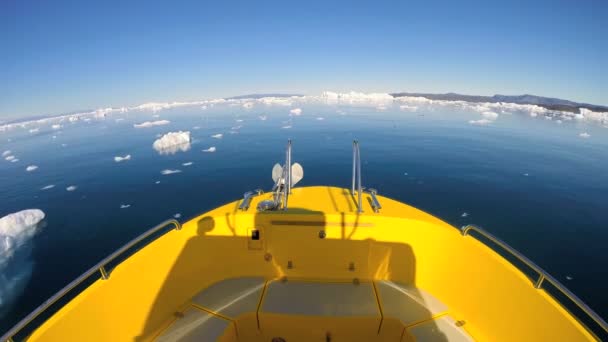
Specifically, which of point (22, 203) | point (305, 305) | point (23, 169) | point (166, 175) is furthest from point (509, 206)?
point (23, 169)

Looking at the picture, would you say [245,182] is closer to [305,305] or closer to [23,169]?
[305,305]

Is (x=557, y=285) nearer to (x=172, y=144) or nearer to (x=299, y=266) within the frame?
(x=299, y=266)

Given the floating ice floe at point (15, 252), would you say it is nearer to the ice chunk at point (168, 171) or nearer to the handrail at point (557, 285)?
the ice chunk at point (168, 171)

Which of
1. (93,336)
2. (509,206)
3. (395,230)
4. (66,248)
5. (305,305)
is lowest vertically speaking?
(66,248)

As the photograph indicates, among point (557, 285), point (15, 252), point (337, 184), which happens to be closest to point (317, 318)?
point (557, 285)

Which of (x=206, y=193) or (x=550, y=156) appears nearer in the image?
(x=206, y=193)

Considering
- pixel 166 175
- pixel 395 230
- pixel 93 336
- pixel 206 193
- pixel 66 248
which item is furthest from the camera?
pixel 166 175

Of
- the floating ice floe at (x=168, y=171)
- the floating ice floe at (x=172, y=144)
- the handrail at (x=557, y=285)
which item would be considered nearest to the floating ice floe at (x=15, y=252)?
the floating ice floe at (x=168, y=171)
